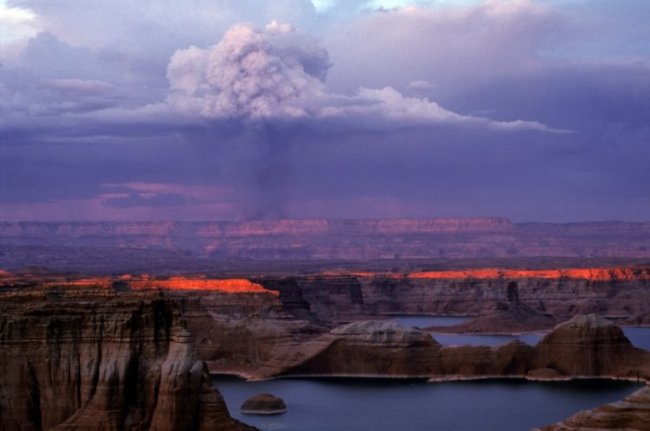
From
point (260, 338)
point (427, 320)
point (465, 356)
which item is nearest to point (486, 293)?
point (427, 320)

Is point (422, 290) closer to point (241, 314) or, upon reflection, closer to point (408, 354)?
point (241, 314)

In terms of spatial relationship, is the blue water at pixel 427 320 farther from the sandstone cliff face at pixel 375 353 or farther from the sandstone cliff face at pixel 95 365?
the sandstone cliff face at pixel 95 365

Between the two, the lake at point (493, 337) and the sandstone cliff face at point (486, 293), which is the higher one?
the sandstone cliff face at point (486, 293)

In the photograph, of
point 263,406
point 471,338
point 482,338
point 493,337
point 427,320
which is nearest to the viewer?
point 263,406

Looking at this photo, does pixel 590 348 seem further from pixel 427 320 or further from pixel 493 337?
pixel 427 320

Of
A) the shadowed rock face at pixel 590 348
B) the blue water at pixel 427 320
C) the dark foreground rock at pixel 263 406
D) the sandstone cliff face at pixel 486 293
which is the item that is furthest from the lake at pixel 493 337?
the dark foreground rock at pixel 263 406

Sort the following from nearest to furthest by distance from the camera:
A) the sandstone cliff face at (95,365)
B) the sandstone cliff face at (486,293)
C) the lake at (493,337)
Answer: the sandstone cliff face at (95,365) < the lake at (493,337) < the sandstone cliff face at (486,293)
